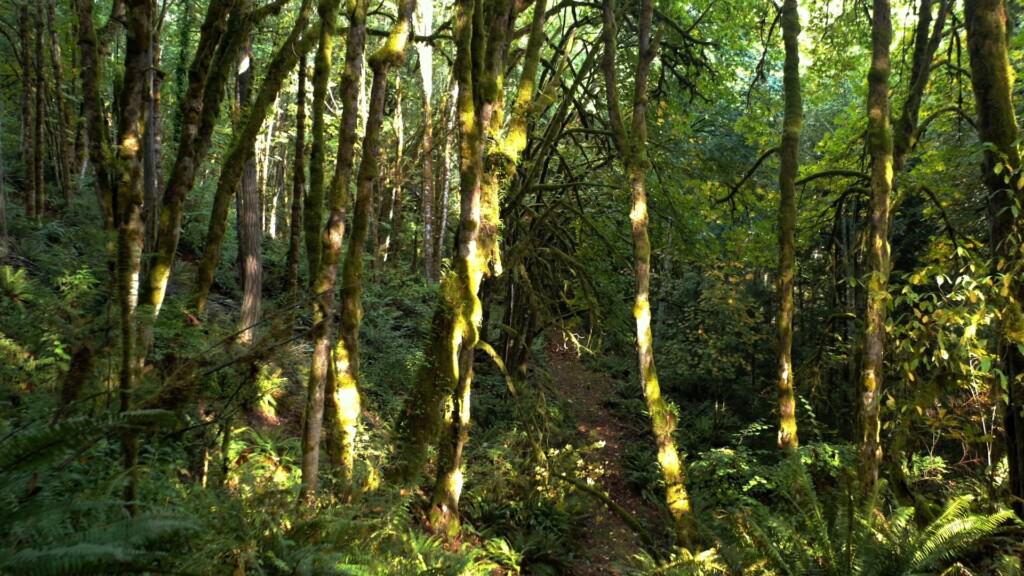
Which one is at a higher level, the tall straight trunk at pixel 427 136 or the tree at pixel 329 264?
the tall straight trunk at pixel 427 136

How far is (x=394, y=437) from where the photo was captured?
5969 mm

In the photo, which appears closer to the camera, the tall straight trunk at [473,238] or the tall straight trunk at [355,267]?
the tall straight trunk at [355,267]

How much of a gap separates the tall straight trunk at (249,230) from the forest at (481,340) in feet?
0.20

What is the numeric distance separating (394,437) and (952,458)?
9649 millimetres

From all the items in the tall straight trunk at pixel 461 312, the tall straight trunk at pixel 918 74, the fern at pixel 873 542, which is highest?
the tall straight trunk at pixel 918 74

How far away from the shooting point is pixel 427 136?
49.5ft

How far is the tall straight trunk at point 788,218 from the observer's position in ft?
20.2

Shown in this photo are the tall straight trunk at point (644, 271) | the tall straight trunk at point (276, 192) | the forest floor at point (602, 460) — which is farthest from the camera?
the tall straight trunk at point (276, 192)

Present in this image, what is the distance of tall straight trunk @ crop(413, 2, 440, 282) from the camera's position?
13.0m

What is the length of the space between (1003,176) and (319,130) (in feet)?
17.4

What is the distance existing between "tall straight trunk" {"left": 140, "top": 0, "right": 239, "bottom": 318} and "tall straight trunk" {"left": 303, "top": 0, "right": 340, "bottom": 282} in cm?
61

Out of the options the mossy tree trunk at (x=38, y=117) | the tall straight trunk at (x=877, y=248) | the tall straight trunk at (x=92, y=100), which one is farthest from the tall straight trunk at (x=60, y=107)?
the tall straight trunk at (x=877, y=248)

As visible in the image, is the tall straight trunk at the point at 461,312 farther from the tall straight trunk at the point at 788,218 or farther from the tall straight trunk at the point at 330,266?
the tall straight trunk at the point at 788,218

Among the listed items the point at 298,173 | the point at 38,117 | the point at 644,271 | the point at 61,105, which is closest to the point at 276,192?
the point at 61,105
